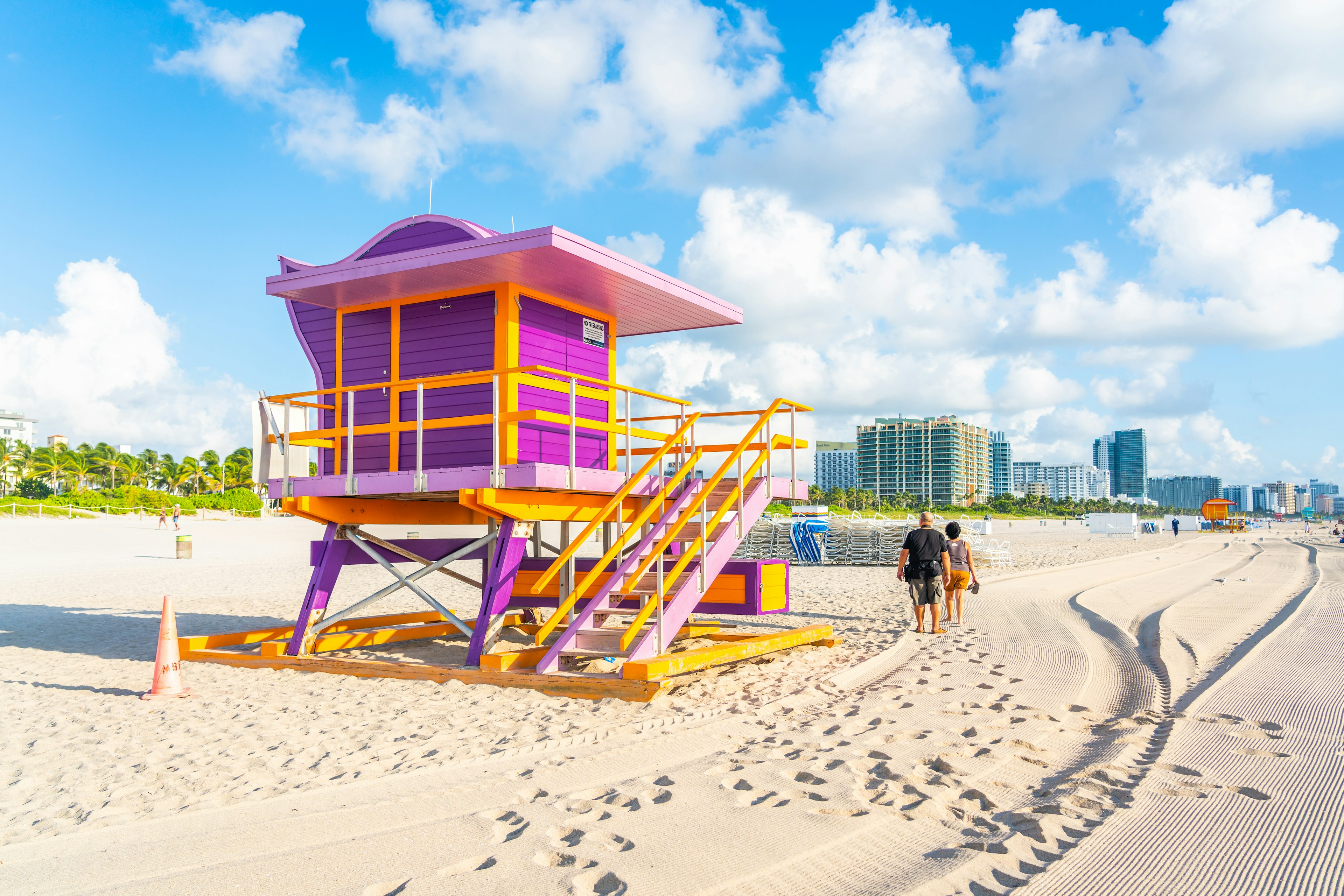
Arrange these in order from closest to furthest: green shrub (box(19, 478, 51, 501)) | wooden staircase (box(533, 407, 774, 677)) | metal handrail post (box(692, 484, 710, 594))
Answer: wooden staircase (box(533, 407, 774, 677)) < metal handrail post (box(692, 484, 710, 594)) < green shrub (box(19, 478, 51, 501))

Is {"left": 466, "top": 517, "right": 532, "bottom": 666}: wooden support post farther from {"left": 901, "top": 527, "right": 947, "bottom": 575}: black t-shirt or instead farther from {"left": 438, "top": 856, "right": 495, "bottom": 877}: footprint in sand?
{"left": 901, "top": 527, "right": 947, "bottom": 575}: black t-shirt

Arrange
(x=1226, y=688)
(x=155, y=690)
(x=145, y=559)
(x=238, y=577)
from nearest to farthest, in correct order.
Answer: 1. (x=1226, y=688)
2. (x=155, y=690)
3. (x=238, y=577)
4. (x=145, y=559)

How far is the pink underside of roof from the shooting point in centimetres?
859

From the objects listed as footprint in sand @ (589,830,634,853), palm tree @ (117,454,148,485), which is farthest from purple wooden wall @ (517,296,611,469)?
palm tree @ (117,454,148,485)

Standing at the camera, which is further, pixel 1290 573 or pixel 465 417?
pixel 1290 573

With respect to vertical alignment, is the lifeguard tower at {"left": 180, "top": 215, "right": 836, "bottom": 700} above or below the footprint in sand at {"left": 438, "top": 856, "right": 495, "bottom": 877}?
above

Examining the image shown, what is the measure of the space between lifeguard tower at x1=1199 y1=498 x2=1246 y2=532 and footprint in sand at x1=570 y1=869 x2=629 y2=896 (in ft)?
287

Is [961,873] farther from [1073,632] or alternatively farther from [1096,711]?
[1073,632]

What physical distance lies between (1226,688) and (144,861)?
803 centimetres

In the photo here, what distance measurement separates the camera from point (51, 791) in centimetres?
518

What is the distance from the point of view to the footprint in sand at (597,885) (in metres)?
3.48

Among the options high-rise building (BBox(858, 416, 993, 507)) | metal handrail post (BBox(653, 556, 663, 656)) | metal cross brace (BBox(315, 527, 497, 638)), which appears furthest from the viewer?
high-rise building (BBox(858, 416, 993, 507))

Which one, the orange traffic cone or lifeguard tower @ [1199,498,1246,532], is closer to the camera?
the orange traffic cone

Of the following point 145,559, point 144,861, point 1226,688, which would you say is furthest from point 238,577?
point 1226,688
